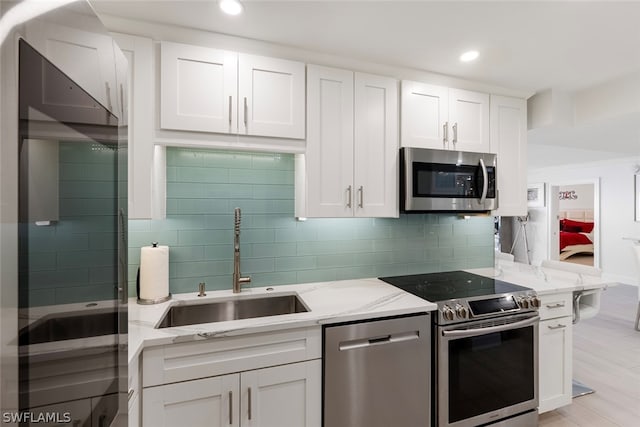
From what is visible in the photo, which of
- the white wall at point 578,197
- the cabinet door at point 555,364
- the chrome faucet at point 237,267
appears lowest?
the cabinet door at point 555,364

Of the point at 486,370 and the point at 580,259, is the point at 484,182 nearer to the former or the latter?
the point at 486,370

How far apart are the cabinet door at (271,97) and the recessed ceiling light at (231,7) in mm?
251

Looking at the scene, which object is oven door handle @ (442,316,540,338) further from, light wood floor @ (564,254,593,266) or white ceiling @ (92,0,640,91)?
light wood floor @ (564,254,593,266)

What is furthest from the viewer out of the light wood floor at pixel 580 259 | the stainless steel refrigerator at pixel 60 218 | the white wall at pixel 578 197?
the white wall at pixel 578 197

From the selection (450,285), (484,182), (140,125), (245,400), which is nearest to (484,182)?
(484,182)

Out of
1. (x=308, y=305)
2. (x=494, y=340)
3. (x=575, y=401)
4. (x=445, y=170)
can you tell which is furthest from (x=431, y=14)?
(x=575, y=401)

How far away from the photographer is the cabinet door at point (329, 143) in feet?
6.20

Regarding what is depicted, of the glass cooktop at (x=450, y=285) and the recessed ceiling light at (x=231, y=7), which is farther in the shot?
the glass cooktop at (x=450, y=285)

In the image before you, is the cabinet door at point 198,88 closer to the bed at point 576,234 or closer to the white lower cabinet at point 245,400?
the white lower cabinet at point 245,400

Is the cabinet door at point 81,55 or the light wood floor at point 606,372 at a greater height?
the cabinet door at point 81,55

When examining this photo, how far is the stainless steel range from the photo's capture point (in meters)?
1.76

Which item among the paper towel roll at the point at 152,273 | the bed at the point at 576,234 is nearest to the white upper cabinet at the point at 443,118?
the paper towel roll at the point at 152,273

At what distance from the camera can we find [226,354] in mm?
1418

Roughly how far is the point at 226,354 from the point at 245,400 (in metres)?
0.24
